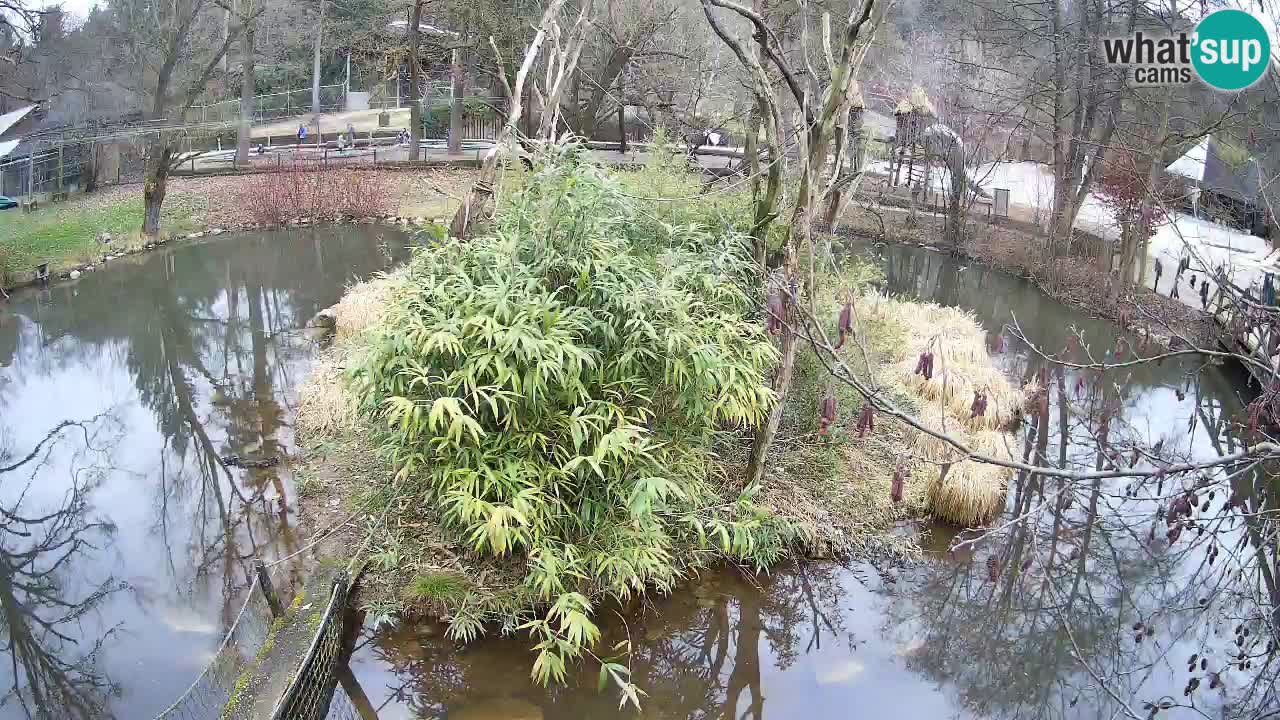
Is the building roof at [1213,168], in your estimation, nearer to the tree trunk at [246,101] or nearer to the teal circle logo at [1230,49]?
the teal circle logo at [1230,49]

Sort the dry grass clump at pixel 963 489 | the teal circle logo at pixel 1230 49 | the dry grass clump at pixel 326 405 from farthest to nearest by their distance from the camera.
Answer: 1. the dry grass clump at pixel 326 405
2. the dry grass clump at pixel 963 489
3. the teal circle logo at pixel 1230 49

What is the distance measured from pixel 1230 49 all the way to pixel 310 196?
14.2 m

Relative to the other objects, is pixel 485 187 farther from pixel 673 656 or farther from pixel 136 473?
pixel 673 656

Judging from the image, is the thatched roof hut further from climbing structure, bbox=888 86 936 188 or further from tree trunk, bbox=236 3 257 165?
tree trunk, bbox=236 3 257 165

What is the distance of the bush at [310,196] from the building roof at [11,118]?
377 cm

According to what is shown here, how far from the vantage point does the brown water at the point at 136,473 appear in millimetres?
5566

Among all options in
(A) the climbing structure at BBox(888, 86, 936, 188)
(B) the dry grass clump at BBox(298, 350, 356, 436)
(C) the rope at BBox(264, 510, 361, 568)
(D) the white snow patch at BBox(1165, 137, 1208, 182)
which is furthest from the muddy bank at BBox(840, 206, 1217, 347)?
(C) the rope at BBox(264, 510, 361, 568)

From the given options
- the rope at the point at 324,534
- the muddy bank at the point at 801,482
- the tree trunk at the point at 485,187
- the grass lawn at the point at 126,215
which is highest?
the tree trunk at the point at 485,187

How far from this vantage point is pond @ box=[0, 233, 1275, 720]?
17.2ft

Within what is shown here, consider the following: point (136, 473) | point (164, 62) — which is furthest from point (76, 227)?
point (136, 473)

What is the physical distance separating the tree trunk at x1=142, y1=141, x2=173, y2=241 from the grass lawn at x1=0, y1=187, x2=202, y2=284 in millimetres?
204

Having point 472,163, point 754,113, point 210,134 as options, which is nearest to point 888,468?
point 754,113

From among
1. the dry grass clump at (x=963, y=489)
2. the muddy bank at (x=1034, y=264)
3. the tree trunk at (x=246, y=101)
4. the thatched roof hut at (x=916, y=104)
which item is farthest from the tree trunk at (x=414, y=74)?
the dry grass clump at (x=963, y=489)

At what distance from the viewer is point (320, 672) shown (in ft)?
16.3
